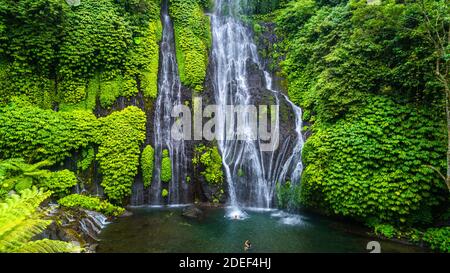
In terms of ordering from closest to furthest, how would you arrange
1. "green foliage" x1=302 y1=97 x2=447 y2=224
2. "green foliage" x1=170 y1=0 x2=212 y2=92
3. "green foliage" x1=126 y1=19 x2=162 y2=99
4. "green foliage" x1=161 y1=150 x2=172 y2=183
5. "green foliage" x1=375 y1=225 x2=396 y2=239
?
"green foliage" x1=302 y1=97 x2=447 y2=224, "green foliage" x1=375 y1=225 x2=396 y2=239, "green foliage" x1=161 y1=150 x2=172 y2=183, "green foliage" x1=126 y1=19 x2=162 y2=99, "green foliage" x1=170 y1=0 x2=212 y2=92

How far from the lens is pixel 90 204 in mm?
8758

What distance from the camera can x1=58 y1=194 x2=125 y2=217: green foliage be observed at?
8.56m

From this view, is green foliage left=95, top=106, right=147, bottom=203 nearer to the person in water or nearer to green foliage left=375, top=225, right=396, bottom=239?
the person in water

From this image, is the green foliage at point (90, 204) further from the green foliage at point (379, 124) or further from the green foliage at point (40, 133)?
the green foliage at point (379, 124)

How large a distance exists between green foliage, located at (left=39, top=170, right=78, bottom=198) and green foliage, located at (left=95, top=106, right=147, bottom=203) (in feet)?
3.39

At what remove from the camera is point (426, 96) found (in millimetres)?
7590

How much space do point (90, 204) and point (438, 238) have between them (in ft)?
34.5

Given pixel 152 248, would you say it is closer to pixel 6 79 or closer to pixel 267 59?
pixel 6 79

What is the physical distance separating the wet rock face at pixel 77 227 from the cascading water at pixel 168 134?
2695 millimetres

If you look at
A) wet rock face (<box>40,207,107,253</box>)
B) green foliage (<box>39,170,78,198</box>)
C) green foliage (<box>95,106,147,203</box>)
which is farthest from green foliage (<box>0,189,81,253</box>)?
green foliage (<box>95,106,147,203</box>)

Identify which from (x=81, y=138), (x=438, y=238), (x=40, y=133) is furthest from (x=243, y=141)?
(x=40, y=133)

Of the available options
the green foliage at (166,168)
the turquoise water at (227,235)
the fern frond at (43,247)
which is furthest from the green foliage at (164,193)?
the fern frond at (43,247)

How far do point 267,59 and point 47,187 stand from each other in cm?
1148

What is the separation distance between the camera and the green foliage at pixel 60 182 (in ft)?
28.5
